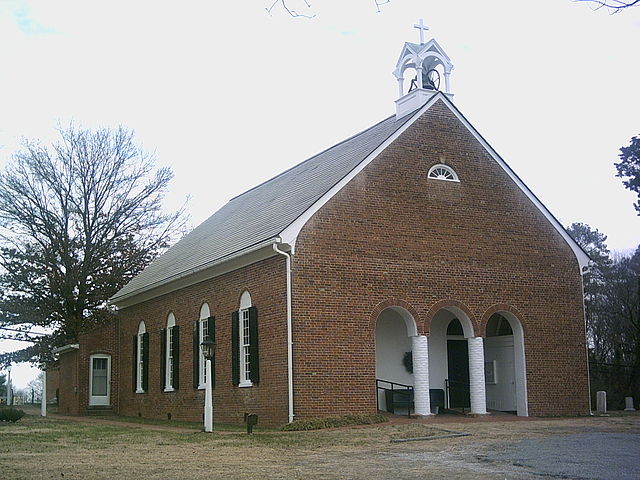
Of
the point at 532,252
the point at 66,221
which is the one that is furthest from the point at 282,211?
the point at 66,221

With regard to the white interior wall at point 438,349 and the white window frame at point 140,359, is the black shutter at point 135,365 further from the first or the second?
the white interior wall at point 438,349

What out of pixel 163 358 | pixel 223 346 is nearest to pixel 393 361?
pixel 223 346

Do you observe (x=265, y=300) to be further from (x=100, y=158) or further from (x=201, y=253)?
(x=100, y=158)

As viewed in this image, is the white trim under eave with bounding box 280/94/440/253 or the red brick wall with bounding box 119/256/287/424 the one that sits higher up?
the white trim under eave with bounding box 280/94/440/253

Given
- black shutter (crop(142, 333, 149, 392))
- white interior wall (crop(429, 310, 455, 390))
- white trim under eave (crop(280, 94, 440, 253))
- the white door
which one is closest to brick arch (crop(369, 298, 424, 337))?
white interior wall (crop(429, 310, 455, 390))

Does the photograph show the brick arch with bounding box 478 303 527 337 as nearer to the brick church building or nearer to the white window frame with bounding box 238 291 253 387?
the brick church building

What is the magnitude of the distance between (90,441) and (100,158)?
28.3 metres

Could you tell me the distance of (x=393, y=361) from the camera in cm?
2567

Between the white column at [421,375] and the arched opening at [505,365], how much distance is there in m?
3.19

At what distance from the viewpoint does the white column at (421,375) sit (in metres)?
23.7

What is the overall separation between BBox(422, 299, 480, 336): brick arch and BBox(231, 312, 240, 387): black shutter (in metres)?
5.27

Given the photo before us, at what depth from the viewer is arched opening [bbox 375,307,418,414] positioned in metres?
24.5

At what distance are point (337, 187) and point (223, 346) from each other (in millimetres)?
6361

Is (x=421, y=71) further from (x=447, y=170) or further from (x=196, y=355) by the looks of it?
(x=196, y=355)
